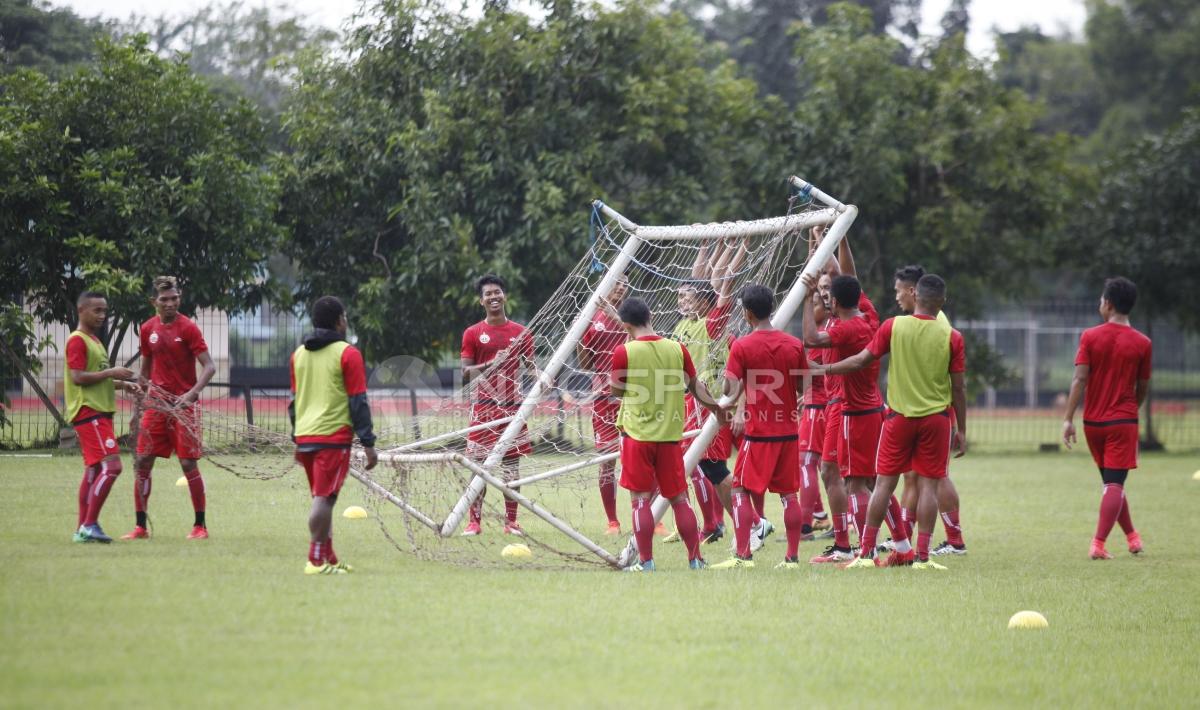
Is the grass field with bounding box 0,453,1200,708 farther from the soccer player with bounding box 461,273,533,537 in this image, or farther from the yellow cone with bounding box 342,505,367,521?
the yellow cone with bounding box 342,505,367,521

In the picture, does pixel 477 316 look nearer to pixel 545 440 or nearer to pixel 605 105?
pixel 605 105

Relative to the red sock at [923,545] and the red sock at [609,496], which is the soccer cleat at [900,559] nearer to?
the red sock at [923,545]

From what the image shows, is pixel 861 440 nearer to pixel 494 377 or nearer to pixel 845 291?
pixel 845 291

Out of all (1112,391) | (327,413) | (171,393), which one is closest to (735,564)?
(327,413)

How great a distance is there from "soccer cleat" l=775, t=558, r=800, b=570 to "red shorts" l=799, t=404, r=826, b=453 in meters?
1.49

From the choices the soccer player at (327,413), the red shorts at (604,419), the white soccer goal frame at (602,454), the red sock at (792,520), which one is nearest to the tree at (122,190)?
the white soccer goal frame at (602,454)

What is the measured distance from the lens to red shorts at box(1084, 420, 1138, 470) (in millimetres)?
10500

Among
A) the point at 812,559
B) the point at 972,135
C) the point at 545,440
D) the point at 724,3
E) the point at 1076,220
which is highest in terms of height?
the point at 724,3

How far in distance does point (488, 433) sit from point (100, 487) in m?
3.08

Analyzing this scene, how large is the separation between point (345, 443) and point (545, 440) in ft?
8.87

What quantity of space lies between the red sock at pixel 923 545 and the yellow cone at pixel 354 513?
5030 millimetres

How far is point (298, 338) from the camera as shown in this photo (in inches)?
850

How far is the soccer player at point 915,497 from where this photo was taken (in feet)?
32.7

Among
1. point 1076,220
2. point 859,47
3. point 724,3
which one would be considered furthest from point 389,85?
point 724,3
